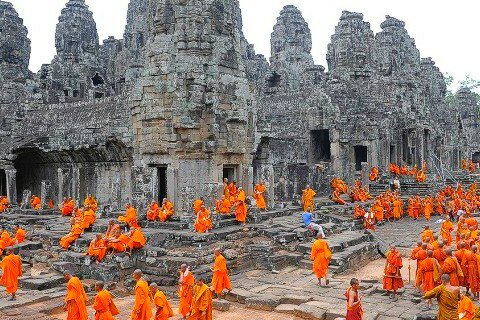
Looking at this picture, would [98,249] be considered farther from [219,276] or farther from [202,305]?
[202,305]

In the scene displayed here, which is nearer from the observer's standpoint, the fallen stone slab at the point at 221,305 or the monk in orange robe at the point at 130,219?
the fallen stone slab at the point at 221,305

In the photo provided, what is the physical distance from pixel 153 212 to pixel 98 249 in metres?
2.92

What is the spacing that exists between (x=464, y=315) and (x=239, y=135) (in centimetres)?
961

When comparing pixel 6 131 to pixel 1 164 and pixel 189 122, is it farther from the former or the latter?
pixel 189 122

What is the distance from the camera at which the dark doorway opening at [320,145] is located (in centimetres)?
2745

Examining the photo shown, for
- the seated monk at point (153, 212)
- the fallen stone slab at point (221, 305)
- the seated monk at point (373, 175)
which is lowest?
the fallen stone slab at point (221, 305)

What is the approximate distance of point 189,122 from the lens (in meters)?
14.5

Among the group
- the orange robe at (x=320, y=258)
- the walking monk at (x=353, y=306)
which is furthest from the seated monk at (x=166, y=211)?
the walking monk at (x=353, y=306)

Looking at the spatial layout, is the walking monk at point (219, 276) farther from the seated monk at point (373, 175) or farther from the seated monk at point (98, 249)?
the seated monk at point (373, 175)

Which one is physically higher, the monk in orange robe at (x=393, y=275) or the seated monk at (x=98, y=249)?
the seated monk at (x=98, y=249)

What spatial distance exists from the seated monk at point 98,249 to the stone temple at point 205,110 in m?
3.08

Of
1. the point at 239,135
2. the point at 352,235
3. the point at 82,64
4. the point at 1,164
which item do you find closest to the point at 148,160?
the point at 239,135

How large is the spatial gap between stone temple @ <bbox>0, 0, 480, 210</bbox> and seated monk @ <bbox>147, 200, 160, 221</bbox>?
442 mm

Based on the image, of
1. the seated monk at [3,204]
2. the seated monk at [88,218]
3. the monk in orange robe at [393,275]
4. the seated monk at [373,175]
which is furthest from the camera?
the seated monk at [373,175]
